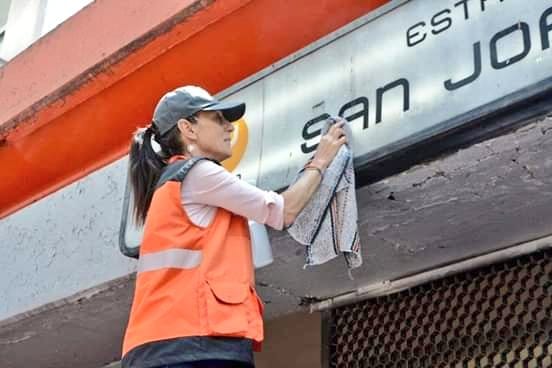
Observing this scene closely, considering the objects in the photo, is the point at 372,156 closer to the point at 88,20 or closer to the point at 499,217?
the point at 499,217

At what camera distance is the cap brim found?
2.54 meters

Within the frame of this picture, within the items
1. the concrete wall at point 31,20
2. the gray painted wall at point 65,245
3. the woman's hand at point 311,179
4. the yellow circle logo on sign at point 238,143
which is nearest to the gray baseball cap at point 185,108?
the woman's hand at point 311,179

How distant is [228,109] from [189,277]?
57cm

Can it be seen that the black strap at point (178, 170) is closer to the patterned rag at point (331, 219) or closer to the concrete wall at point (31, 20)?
the patterned rag at point (331, 219)

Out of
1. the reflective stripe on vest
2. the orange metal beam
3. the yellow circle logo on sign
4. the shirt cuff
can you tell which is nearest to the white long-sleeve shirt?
the shirt cuff

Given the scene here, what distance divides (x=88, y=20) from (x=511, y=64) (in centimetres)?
248

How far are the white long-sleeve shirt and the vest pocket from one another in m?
0.22

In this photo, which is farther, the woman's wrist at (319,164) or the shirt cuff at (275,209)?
the woman's wrist at (319,164)

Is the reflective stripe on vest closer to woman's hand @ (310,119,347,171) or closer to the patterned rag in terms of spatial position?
the patterned rag

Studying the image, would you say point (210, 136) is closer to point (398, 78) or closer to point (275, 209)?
point (275, 209)

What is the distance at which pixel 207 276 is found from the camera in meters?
2.21

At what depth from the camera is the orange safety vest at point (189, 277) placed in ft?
7.09

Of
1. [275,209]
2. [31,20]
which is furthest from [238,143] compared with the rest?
[31,20]

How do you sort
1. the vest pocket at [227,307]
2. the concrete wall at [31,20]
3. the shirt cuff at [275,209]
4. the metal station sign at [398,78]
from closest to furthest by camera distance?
the vest pocket at [227,307] < the metal station sign at [398,78] < the shirt cuff at [275,209] < the concrete wall at [31,20]
